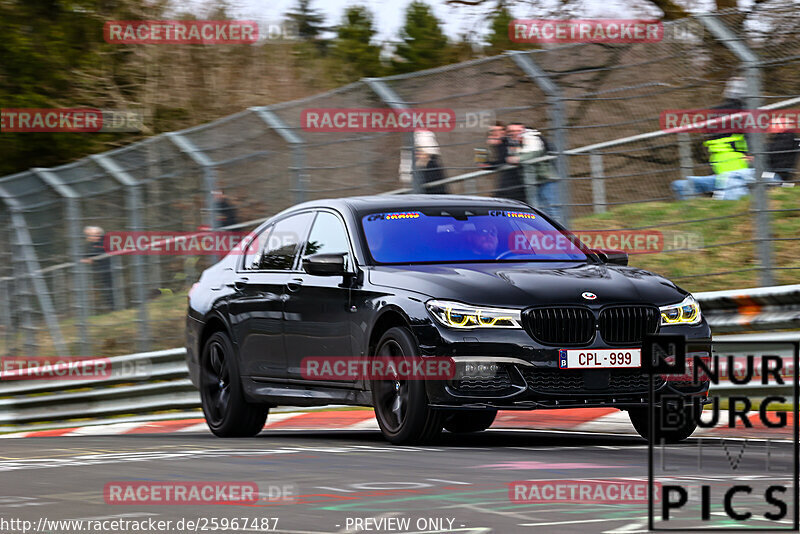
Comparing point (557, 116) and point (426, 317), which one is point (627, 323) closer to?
point (426, 317)

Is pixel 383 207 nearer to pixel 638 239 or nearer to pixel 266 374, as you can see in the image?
pixel 266 374

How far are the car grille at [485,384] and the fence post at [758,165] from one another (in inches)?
120

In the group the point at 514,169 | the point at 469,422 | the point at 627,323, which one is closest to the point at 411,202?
the point at 469,422

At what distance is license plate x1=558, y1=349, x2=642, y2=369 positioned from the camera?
857 centimetres

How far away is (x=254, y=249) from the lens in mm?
11320

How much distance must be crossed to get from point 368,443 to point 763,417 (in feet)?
16.5

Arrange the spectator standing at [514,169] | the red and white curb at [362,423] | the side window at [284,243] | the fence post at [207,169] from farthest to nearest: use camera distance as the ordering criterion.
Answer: the fence post at [207,169] → the spectator standing at [514,169] → the side window at [284,243] → the red and white curb at [362,423]

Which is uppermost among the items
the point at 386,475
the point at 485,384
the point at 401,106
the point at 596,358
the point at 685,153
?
the point at 401,106

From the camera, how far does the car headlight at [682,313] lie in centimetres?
888

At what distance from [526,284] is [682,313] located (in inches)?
38.2

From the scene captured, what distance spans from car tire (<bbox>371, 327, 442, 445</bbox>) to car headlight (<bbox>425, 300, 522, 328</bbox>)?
23cm

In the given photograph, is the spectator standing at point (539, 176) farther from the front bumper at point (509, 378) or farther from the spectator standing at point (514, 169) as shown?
the front bumper at point (509, 378)

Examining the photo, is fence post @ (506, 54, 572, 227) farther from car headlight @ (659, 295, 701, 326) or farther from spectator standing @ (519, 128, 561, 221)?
car headlight @ (659, 295, 701, 326)

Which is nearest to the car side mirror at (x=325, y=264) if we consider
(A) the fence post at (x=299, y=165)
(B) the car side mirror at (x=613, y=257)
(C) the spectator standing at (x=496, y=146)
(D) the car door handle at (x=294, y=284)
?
(D) the car door handle at (x=294, y=284)
